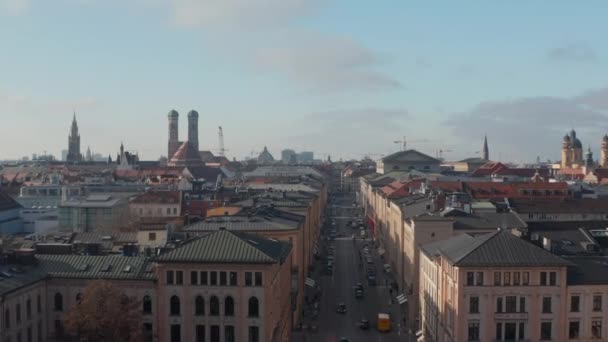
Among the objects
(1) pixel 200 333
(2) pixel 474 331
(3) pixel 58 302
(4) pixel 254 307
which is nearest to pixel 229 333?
(1) pixel 200 333

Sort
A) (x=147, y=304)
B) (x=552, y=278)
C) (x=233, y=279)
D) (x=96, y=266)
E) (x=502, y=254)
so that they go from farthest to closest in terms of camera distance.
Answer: (x=96, y=266)
(x=502, y=254)
(x=147, y=304)
(x=552, y=278)
(x=233, y=279)

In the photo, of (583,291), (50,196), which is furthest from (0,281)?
(50,196)

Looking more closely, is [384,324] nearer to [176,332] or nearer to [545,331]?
[545,331]

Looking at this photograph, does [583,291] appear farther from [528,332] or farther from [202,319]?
[202,319]

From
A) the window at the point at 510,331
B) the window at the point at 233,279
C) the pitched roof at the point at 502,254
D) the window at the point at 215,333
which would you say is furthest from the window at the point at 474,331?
the window at the point at 215,333

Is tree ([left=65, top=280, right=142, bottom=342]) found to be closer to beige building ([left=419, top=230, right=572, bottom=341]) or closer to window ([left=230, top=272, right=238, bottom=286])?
window ([left=230, top=272, right=238, bottom=286])

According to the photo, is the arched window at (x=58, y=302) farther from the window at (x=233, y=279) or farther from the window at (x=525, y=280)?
the window at (x=525, y=280)
